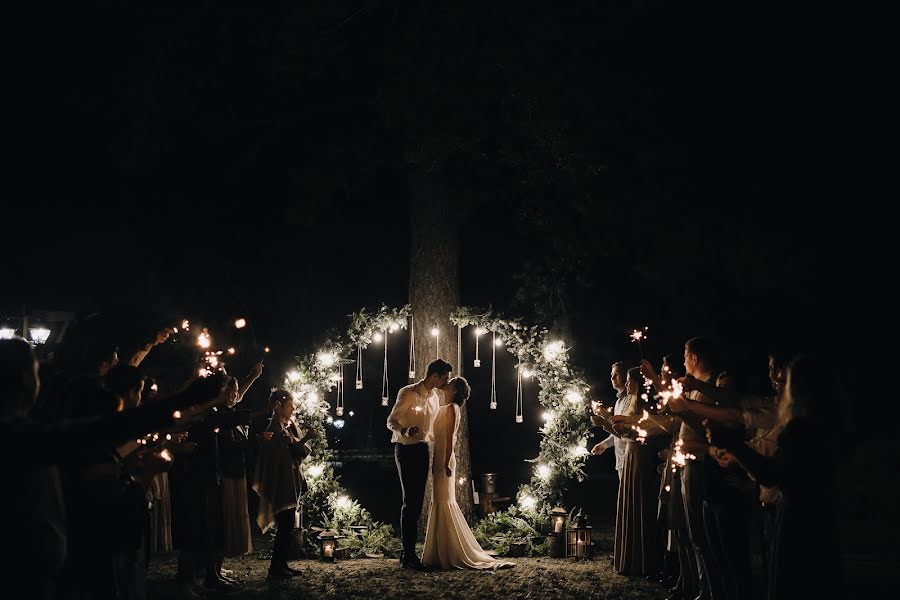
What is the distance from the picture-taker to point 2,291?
20516mm

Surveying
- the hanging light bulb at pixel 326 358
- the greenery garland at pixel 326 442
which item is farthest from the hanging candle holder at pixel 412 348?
the hanging light bulb at pixel 326 358

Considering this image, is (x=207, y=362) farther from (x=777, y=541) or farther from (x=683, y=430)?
(x=777, y=541)

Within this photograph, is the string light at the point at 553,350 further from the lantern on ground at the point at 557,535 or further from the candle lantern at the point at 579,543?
the candle lantern at the point at 579,543

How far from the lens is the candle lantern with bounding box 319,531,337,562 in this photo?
11148 millimetres

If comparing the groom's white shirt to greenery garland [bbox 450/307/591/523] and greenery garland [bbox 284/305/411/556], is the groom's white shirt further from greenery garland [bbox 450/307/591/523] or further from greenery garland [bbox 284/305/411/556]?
greenery garland [bbox 450/307/591/523]

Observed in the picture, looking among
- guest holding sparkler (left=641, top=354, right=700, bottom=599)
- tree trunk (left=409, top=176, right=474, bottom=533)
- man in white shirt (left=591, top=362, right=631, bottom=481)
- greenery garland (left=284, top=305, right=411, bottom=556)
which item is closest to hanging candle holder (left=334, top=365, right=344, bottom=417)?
greenery garland (left=284, top=305, right=411, bottom=556)

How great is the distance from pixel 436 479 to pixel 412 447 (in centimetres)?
48

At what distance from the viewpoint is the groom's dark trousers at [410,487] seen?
10.3 meters

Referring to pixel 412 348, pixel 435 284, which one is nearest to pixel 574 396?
pixel 412 348

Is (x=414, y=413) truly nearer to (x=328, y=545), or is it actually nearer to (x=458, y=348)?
(x=328, y=545)

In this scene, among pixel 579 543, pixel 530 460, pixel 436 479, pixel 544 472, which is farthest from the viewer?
pixel 544 472

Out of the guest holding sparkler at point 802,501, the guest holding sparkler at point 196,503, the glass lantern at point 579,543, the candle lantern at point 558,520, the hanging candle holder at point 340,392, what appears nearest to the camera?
the guest holding sparkler at point 802,501

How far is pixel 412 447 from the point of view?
1038cm

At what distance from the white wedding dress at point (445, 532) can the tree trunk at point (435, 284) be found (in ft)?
7.27
